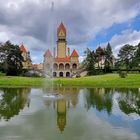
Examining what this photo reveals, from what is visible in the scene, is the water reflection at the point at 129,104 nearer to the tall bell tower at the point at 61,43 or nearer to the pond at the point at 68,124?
the pond at the point at 68,124

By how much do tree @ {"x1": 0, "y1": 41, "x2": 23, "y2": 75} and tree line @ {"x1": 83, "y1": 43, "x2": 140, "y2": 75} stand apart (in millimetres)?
23447

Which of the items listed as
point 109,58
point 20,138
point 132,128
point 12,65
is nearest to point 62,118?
point 132,128

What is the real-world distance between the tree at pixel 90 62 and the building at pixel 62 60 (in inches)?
534

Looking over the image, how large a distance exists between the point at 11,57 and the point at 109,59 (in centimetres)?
3415

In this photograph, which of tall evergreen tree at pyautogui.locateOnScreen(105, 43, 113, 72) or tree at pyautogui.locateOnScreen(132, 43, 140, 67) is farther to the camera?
tall evergreen tree at pyautogui.locateOnScreen(105, 43, 113, 72)

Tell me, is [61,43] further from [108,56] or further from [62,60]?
[108,56]

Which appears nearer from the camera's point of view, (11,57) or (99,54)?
(11,57)

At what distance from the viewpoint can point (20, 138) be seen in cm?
1697

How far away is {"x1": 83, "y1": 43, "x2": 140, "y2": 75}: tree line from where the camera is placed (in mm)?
112106

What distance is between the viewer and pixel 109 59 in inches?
4633

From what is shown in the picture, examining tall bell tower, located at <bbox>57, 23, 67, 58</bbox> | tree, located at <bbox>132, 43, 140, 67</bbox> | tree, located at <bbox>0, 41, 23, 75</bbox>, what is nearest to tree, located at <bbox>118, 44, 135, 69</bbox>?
tree, located at <bbox>132, 43, 140, 67</bbox>

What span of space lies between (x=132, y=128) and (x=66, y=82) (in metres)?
57.4

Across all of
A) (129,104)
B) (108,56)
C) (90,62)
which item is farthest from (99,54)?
(129,104)

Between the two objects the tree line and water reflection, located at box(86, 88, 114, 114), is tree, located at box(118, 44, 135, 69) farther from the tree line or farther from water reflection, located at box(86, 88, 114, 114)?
water reflection, located at box(86, 88, 114, 114)
